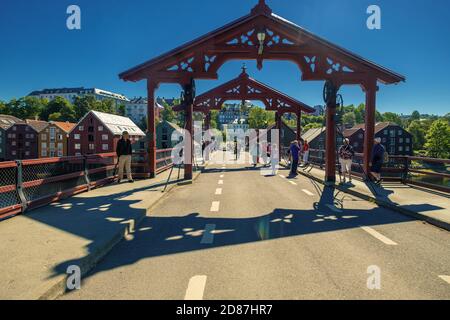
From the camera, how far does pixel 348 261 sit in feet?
15.8

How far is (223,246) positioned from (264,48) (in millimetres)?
10206

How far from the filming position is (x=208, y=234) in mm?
6242

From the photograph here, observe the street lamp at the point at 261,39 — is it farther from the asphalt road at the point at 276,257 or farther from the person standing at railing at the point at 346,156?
the asphalt road at the point at 276,257

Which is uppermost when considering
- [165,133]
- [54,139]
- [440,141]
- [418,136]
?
[418,136]

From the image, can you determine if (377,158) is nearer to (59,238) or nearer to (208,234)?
(208,234)

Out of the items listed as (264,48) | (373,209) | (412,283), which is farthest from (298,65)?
(412,283)

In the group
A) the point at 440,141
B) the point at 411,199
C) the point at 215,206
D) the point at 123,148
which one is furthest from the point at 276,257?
the point at 440,141

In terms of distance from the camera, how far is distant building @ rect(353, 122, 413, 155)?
291ft

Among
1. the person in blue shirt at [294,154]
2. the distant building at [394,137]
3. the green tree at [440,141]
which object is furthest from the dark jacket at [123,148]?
the green tree at [440,141]

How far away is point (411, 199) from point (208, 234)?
6.73 m

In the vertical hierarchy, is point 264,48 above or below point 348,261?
above
